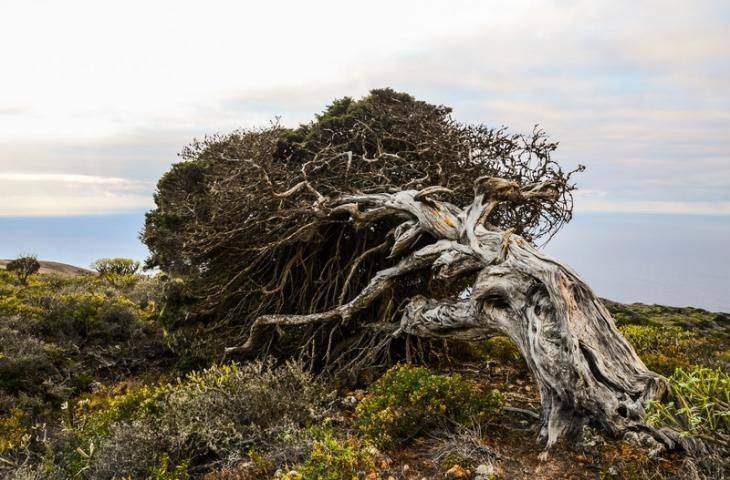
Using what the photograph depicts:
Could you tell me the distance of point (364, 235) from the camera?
9812 millimetres

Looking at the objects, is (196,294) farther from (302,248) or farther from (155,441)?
(155,441)

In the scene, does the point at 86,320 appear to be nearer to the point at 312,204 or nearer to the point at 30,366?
Answer: the point at 30,366

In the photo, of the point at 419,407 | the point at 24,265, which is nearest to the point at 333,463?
the point at 419,407

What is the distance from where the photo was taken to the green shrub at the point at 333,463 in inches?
176

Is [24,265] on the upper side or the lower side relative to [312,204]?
lower

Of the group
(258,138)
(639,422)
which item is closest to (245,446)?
(639,422)

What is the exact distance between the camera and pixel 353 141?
1032cm

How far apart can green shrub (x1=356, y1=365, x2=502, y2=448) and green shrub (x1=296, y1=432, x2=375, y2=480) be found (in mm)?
576

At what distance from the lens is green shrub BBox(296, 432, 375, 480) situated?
4.47 m

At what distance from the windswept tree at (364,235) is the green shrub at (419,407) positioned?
885 mm

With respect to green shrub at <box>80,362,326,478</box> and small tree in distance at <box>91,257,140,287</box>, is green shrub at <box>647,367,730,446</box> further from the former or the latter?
small tree in distance at <box>91,257,140,287</box>

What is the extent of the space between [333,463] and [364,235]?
5.68m

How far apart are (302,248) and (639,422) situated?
6.35 meters

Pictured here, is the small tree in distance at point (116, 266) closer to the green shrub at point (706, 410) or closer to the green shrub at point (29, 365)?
the green shrub at point (29, 365)
